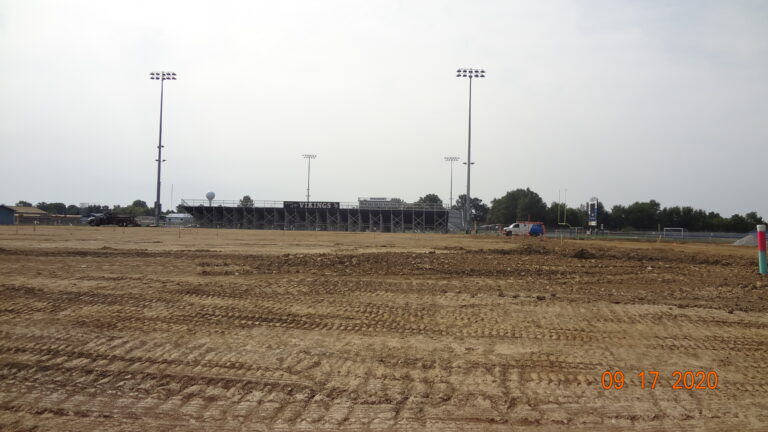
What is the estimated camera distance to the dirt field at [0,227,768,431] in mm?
3984

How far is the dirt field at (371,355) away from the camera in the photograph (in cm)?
398

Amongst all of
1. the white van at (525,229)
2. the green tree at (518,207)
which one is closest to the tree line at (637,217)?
the green tree at (518,207)

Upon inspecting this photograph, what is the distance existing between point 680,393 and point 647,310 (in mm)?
3382

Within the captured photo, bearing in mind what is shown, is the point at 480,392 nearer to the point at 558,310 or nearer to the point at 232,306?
the point at 558,310

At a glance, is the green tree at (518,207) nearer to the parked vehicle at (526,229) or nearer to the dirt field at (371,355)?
the parked vehicle at (526,229)

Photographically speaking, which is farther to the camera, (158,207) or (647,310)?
(158,207)

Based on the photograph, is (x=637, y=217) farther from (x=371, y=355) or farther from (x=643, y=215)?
(x=371, y=355)

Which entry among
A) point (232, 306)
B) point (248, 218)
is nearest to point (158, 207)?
point (248, 218)

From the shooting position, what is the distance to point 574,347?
18.2 feet
